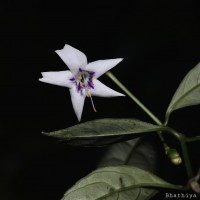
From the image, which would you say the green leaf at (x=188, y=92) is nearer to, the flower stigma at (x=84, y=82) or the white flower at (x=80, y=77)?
the white flower at (x=80, y=77)

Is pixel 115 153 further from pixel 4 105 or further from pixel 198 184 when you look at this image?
pixel 4 105

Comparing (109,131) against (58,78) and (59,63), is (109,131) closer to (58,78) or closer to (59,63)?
(58,78)

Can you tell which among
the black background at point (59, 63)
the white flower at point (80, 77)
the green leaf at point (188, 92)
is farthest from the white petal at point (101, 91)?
the black background at point (59, 63)

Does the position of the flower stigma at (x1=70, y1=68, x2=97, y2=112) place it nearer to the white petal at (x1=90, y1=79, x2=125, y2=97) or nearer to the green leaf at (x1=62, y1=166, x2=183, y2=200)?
the white petal at (x1=90, y1=79, x2=125, y2=97)

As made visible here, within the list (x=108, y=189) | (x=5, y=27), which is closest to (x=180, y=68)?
(x=5, y=27)

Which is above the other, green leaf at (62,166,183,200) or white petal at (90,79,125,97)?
white petal at (90,79,125,97)

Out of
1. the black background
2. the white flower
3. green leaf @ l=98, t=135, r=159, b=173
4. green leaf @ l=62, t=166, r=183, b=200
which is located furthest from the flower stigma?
the black background
